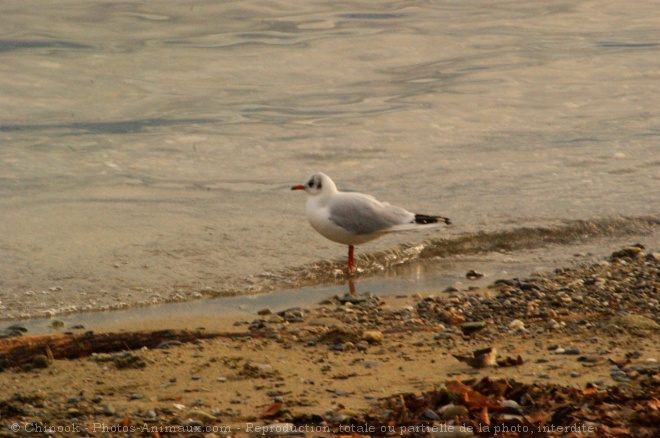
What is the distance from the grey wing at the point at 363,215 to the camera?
7.11 meters

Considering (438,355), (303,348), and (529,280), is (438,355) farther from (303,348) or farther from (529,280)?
(529,280)

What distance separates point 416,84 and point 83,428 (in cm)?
1133

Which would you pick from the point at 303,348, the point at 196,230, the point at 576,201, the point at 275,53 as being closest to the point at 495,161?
the point at 576,201

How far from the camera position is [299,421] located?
12.0 feet

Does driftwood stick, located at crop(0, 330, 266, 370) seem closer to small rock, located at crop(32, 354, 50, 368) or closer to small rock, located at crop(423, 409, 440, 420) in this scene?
small rock, located at crop(32, 354, 50, 368)

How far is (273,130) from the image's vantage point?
1182 centimetres

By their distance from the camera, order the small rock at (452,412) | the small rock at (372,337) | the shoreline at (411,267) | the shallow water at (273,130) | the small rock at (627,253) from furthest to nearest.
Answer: the shallow water at (273,130) → the small rock at (627,253) → the shoreline at (411,267) → the small rock at (372,337) → the small rock at (452,412)

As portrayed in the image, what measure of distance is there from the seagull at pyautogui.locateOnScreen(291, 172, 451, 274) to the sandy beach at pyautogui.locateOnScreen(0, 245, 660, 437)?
3.24 feet

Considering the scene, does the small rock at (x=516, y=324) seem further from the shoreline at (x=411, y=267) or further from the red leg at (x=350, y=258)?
the red leg at (x=350, y=258)

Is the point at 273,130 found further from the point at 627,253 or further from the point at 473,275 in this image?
the point at 627,253

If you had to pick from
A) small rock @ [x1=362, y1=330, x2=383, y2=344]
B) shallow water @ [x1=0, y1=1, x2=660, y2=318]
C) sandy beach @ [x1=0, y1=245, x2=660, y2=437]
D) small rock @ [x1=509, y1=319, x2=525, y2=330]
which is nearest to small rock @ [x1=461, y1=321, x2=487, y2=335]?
sandy beach @ [x1=0, y1=245, x2=660, y2=437]

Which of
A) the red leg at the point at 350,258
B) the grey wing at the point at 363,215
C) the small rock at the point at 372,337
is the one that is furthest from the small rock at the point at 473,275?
the small rock at the point at 372,337

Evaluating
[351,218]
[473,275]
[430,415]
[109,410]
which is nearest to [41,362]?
[109,410]

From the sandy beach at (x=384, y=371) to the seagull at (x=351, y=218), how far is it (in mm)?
987
